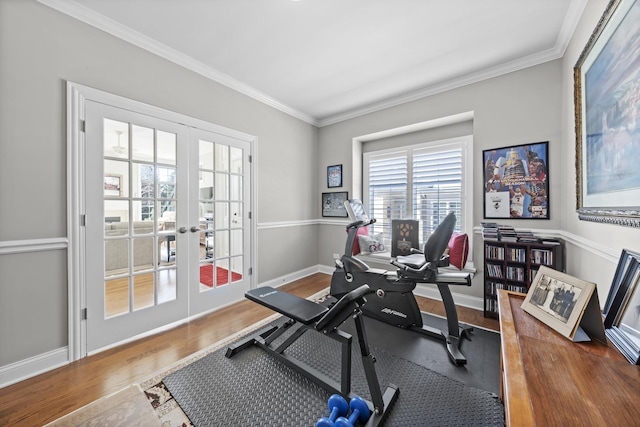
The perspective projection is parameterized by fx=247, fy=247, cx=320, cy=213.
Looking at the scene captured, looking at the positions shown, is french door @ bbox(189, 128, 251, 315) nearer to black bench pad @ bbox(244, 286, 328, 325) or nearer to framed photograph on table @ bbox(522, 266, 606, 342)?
black bench pad @ bbox(244, 286, 328, 325)

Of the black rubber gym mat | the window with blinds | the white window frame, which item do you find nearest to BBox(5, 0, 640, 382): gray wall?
the white window frame

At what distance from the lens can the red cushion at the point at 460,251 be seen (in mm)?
2793

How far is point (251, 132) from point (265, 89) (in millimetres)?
577

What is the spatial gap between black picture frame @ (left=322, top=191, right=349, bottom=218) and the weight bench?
2.22 meters

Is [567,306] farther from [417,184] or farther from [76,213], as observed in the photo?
[76,213]

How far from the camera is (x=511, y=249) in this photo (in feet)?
8.02

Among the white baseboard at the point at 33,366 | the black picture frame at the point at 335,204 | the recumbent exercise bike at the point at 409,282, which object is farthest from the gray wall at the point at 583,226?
the white baseboard at the point at 33,366

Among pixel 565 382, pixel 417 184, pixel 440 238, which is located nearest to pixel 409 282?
pixel 440 238

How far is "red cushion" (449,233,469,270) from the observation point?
9.16 feet

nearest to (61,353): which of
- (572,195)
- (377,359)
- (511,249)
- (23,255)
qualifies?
(23,255)

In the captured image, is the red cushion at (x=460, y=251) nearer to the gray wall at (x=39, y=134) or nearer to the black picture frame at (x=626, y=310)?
the black picture frame at (x=626, y=310)

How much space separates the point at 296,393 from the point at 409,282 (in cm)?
126

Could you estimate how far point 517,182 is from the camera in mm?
2570

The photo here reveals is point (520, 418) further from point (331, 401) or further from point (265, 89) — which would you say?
point (265, 89)
